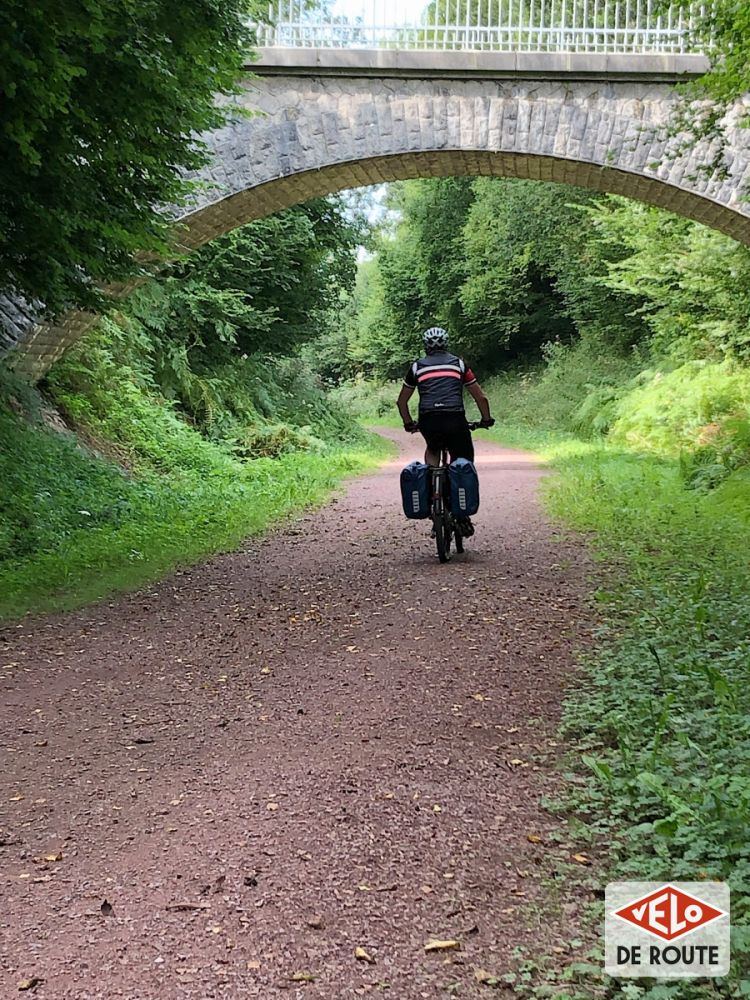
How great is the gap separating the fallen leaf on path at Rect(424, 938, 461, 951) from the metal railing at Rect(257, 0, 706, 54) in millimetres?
12215

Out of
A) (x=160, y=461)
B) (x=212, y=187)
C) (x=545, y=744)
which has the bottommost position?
(x=545, y=744)

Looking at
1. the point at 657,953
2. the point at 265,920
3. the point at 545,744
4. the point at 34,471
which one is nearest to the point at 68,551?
the point at 34,471

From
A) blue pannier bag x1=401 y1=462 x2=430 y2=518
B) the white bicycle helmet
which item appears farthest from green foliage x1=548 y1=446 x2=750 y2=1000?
the white bicycle helmet

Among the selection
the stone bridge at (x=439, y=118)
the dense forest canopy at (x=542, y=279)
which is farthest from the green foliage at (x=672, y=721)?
the dense forest canopy at (x=542, y=279)

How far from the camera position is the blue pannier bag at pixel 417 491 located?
723 centimetres

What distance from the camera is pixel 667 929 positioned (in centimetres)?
228

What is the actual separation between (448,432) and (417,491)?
1.77ft

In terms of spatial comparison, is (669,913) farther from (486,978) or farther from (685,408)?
(685,408)

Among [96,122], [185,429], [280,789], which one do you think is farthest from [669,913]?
[185,429]

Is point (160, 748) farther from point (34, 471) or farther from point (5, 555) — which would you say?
point (34, 471)

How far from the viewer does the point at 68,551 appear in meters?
8.02

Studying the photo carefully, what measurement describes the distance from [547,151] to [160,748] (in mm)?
10835

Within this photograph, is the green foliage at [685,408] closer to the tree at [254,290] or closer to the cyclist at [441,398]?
the cyclist at [441,398]

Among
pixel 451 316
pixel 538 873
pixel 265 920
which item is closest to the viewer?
pixel 265 920
